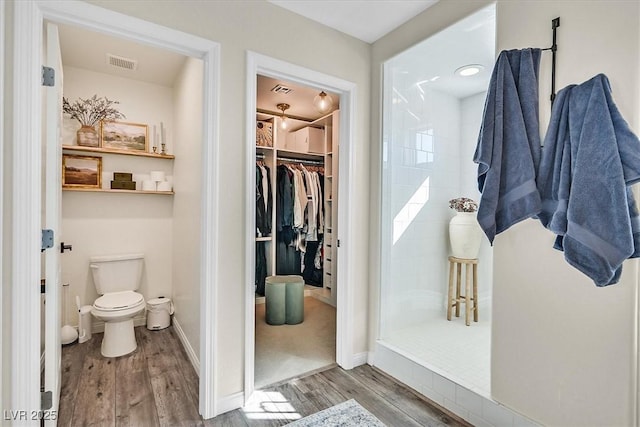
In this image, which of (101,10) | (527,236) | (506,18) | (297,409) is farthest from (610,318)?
(101,10)

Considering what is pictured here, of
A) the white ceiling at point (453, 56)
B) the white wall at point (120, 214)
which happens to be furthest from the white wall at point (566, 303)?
the white wall at point (120, 214)

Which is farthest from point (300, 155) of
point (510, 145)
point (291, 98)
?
point (510, 145)

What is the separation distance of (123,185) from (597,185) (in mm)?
3490

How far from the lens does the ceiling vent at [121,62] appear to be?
281cm

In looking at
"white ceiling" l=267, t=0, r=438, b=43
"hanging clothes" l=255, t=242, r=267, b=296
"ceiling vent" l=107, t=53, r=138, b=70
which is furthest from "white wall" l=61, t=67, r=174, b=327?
"white ceiling" l=267, t=0, r=438, b=43

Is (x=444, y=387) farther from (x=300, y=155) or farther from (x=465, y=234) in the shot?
(x=300, y=155)

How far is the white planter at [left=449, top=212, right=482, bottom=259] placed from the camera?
2.98 m

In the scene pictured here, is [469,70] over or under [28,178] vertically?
over

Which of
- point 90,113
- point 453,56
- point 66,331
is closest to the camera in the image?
point 453,56

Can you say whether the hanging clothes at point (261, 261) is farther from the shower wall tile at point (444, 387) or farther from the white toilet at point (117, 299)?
the shower wall tile at point (444, 387)

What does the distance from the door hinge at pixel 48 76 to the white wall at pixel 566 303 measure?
2.24 meters

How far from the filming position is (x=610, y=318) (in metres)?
1.35

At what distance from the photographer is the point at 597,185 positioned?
1.22 meters

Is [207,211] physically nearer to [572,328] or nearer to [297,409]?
[297,409]
